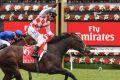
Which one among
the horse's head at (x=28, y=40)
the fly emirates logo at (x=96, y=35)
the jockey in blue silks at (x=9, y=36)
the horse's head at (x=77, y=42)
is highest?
the horse's head at (x=77, y=42)

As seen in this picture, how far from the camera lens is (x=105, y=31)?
21469 millimetres

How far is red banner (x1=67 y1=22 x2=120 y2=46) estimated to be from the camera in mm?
21391

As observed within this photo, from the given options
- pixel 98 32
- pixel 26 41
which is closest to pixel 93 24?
pixel 98 32

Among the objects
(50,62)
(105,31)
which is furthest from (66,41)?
(105,31)

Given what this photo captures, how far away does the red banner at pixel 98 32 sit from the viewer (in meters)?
21.4

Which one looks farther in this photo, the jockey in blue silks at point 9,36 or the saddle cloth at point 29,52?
the jockey in blue silks at point 9,36

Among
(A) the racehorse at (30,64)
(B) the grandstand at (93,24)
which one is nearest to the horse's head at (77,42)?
(A) the racehorse at (30,64)

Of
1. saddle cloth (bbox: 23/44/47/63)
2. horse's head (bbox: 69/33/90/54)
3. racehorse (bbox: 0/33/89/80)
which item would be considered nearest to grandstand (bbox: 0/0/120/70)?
horse's head (bbox: 69/33/90/54)

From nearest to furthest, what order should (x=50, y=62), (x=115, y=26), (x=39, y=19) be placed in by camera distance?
(x=50, y=62) < (x=39, y=19) < (x=115, y=26)

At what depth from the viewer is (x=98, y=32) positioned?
2152 centimetres

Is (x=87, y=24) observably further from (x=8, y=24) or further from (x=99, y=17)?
(x=8, y=24)

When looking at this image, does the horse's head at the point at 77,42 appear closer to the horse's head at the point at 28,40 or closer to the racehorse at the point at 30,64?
the racehorse at the point at 30,64

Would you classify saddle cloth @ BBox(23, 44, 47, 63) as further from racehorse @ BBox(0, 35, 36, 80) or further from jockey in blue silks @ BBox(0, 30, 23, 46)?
jockey in blue silks @ BBox(0, 30, 23, 46)

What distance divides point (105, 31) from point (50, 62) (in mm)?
8913
